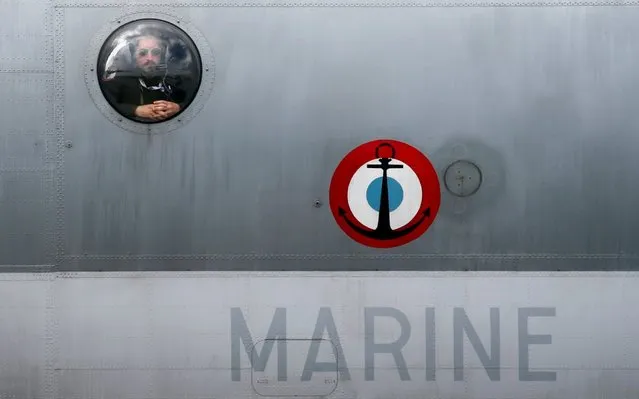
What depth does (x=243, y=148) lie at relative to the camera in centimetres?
381

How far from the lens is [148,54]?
382 cm

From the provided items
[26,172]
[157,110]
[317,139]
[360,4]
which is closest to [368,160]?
[317,139]

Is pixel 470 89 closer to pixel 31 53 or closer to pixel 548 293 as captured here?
pixel 548 293

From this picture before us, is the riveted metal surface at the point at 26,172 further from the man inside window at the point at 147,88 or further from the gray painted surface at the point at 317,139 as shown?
the man inside window at the point at 147,88

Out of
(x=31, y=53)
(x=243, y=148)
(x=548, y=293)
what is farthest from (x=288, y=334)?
(x=31, y=53)

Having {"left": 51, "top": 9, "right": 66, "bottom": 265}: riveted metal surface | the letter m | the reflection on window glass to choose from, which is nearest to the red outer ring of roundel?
the letter m

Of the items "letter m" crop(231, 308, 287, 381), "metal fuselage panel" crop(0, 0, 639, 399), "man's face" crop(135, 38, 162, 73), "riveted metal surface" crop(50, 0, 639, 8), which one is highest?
"riveted metal surface" crop(50, 0, 639, 8)

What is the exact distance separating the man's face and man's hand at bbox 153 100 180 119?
0.18 m

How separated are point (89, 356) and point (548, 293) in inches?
A: 93.2

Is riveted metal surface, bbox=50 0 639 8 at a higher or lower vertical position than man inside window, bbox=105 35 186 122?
higher

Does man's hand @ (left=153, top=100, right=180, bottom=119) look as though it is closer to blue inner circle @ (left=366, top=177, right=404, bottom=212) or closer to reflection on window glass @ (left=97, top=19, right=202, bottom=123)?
reflection on window glass @ (left=97, top=19, right=202, bottom=123)

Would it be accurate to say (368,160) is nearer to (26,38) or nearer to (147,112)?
(147,112)

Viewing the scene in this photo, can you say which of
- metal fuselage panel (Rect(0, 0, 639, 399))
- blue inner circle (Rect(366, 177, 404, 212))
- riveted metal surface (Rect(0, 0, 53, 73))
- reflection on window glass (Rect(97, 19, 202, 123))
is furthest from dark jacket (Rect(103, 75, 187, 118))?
blue inner circle (Rect(366, 177, 404, 212))

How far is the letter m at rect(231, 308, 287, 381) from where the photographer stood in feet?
12.5
